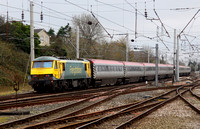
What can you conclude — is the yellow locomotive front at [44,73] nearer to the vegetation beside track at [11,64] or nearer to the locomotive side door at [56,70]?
the locomotive side door at [56,70]

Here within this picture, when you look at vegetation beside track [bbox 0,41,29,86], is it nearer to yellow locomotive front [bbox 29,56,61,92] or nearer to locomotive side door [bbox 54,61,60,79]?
yellow locomotive front [bbox 29,56,61,92]

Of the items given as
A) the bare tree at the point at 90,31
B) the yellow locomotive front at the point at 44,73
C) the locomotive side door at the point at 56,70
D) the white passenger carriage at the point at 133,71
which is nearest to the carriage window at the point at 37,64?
the yellow locomotive front at the point at 44,73

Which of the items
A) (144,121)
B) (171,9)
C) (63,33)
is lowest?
(144,121)

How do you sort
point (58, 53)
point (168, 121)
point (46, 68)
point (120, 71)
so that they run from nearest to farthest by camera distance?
1. point (168, 121)
2. point (46, 68)
3. point (120, 71)
4. point (58, 53)

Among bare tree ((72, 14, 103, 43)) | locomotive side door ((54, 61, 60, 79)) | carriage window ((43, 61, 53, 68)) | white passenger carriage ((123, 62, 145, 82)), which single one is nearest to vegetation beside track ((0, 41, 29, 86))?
carriage window ((43, 61, 53, 68))

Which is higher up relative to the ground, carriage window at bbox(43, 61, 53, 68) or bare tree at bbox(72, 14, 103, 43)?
bare tree at bbox(72, 14, 103, 43)

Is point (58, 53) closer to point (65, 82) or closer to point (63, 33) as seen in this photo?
point (65, 82)

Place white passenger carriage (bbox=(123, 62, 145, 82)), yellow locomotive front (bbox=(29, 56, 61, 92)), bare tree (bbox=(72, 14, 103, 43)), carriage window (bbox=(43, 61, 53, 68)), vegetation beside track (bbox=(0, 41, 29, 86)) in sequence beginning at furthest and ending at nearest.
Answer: bare tree (bbox=(72, 14, 103, 43))
white passenger carriage (bbox=(123, 62, 145, 82))
vegetation beside track (bbox=(0, 41, 29, 86))
carriage window (bbox=(43, 61, 53, 68))
yellow locomotive front (bbox=(29, 56, 61, 92))

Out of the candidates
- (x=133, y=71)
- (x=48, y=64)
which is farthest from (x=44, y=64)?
(x=133, y=71)

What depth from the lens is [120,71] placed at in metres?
33.3

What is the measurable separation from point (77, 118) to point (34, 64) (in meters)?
12.8

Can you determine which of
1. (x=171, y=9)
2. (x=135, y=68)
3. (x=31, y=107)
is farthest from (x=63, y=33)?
(x=31, y=107)

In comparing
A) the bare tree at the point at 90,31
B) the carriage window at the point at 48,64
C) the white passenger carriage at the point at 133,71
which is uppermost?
the bare tree at the point at 90,31

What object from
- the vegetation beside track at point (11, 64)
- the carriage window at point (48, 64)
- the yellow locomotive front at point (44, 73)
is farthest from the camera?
the vegetation beside track at point (11, 64)
